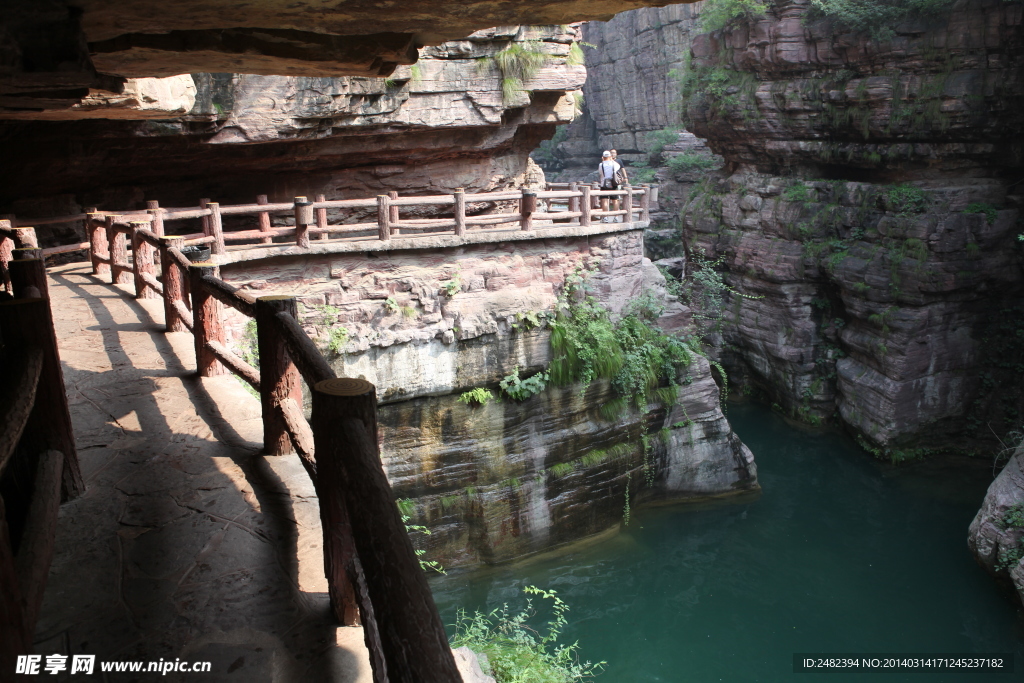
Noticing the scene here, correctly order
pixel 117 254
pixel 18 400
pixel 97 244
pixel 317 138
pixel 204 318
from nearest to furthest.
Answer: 1. pixel 18 400
2. pixel 204 318
3. pixel 117 254
4. pixel 97 244
5. pixel 317 138

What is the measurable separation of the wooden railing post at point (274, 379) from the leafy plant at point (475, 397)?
23.7 feet

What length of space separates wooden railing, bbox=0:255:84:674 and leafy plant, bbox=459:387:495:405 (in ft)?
25.5

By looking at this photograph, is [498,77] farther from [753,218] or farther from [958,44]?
[958,44]

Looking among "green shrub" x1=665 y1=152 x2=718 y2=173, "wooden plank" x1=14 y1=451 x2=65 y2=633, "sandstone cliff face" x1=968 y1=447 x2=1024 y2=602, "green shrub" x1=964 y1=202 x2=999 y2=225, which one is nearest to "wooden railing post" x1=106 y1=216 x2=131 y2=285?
"wooden plank" x1=14 y1=451 x2=65 y2=633

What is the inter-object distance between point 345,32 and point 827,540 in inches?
454

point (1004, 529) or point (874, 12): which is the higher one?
point (874, 12)

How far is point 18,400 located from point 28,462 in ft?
2.34

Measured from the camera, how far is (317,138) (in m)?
11.8

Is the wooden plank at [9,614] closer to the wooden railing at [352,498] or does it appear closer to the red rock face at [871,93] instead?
the wooden railing at [352,498]

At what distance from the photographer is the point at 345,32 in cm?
367

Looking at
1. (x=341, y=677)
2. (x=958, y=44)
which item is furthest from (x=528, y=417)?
(x=958, y=44)
